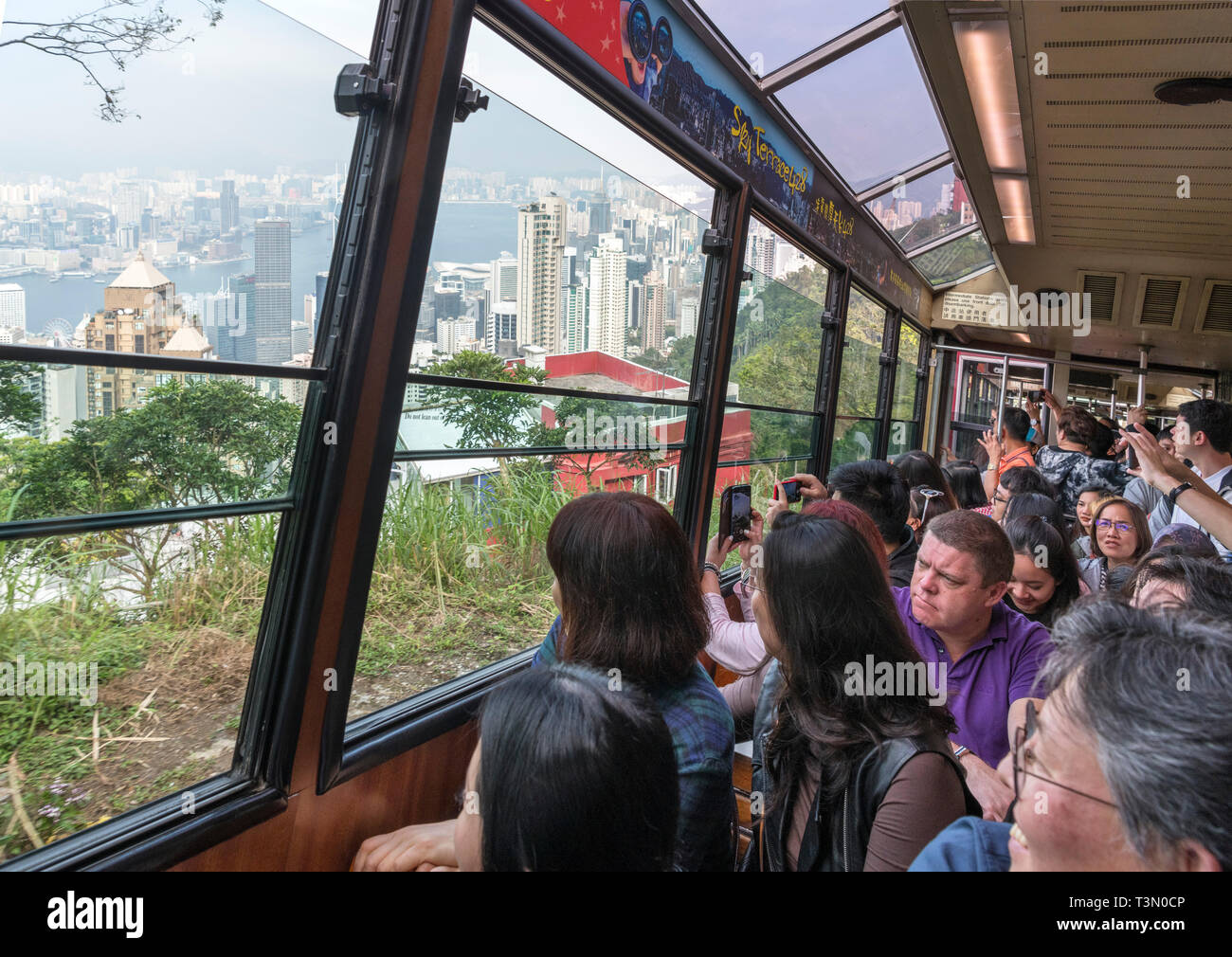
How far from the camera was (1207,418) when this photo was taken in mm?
3035

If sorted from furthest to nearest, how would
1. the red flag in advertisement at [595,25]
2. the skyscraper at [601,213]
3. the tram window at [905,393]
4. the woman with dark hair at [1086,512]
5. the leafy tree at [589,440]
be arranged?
the tram window at [905,393], the woman with dark hair at [1086,512], the skyscraper at [601,213], the leafy tree at [589,440], the red flag in advertisement at [595,25]

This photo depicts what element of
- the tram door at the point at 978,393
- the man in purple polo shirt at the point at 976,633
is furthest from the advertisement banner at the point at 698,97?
the tram door at the point at 978,393

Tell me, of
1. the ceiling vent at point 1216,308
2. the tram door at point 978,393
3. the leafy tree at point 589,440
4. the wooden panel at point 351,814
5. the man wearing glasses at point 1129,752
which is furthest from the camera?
the tram door at point 978,393

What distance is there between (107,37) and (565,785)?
140 centimetres

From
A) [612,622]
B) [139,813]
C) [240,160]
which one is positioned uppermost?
[240,160]

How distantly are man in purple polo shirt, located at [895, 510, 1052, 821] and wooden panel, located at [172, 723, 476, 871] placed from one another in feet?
3.97

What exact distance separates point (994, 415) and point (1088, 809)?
8.73 metres

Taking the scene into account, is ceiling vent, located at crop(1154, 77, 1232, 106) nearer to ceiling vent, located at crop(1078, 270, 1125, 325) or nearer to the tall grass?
the tall grass

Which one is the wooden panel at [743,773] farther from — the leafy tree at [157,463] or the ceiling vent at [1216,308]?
the ceiling vent at [1216,308]

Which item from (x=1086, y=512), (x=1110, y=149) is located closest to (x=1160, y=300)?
(x=1110, y=149)

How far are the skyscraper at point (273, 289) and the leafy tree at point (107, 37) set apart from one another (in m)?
0.30

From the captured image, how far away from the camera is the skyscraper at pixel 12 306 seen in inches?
51.5
